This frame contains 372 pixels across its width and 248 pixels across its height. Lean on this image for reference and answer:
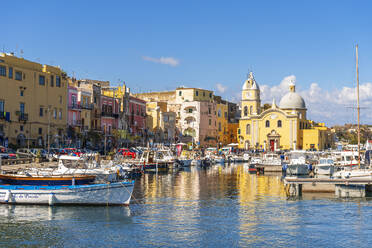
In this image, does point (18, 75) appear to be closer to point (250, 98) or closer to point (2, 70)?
point (2, 70)

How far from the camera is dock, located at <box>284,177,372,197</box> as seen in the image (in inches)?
1502

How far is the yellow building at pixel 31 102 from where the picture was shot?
183 ft

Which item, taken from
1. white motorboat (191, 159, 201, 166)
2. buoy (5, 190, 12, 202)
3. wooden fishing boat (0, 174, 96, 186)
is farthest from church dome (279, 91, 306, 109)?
buoy (5, 190, 12, 202)

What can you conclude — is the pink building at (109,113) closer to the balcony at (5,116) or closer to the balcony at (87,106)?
the balcony at (87,106)

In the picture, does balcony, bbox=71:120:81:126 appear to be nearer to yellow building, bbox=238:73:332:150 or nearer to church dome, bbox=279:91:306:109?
yellow building, bbox=238:73:332:150

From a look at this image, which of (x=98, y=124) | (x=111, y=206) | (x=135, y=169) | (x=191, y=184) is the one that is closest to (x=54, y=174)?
(x=111, y=206)

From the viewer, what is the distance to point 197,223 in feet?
92.9

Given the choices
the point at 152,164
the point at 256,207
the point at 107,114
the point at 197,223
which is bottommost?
the point at 197,223

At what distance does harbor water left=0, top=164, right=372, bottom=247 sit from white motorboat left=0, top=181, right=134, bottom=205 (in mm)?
483

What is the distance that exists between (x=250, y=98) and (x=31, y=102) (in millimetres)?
65293

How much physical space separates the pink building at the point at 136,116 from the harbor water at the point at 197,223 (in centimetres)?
4788

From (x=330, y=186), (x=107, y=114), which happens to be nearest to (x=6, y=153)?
(x=107, y=114)

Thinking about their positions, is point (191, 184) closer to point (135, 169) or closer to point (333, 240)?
point (135, 169)

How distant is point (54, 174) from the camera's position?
36594 millimetres
